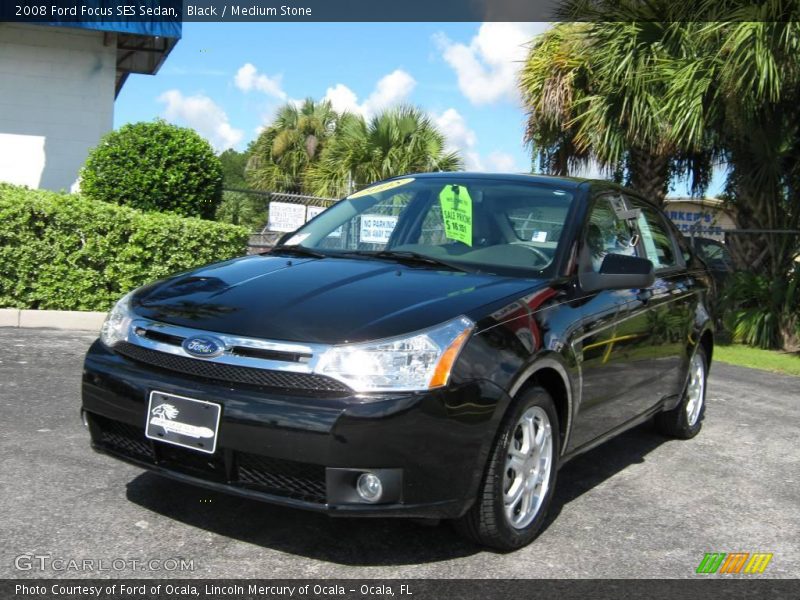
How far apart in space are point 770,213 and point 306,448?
10914 millimetres

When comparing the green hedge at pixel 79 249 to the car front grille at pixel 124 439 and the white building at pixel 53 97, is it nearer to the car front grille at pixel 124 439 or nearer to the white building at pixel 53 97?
the white building at pixel 53 97

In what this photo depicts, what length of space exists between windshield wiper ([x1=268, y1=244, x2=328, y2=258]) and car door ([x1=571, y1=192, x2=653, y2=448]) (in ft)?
4.21

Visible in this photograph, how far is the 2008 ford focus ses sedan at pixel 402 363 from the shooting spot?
323cm

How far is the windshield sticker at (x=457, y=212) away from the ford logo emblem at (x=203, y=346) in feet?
4.99

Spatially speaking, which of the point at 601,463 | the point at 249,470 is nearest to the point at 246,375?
the point at 249,470

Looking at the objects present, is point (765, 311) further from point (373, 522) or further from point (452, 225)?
point (373, 522)

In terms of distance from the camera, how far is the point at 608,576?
11.8ft

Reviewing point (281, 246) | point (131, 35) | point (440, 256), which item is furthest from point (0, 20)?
point (440, 256)

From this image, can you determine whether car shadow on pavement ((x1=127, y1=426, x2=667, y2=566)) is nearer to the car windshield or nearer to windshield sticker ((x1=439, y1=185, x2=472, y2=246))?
the car windshield

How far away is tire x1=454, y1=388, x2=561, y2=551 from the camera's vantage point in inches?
138

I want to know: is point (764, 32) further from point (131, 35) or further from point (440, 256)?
point (131, 35)

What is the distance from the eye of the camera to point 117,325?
3.83 meters

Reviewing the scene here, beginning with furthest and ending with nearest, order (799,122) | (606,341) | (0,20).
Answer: (0,20) → (799,122) → (606,341)

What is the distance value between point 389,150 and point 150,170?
11.5m
